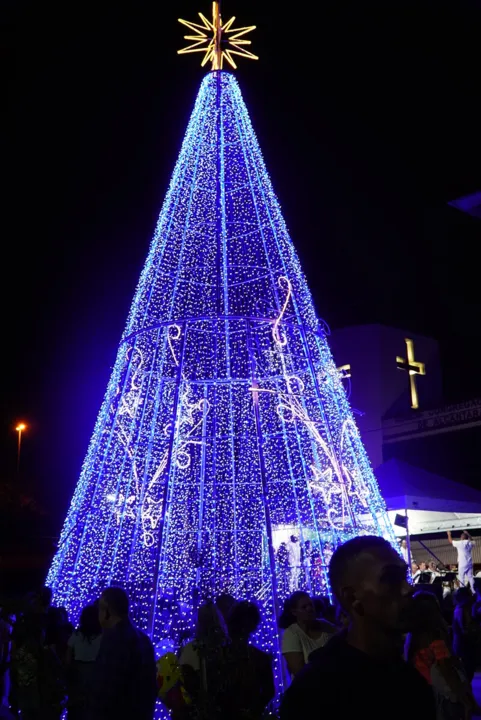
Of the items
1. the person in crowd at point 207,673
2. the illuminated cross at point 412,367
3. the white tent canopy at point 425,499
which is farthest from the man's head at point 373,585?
the illuminated cross at point 412,367

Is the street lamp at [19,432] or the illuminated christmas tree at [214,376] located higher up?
the street lamp at [19,432]

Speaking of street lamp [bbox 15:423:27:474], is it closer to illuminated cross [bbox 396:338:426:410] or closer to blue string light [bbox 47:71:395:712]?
illuminated cross [bbox 396:338:426:410]

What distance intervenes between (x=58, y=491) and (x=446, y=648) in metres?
26.1

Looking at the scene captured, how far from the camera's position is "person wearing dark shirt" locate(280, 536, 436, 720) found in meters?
1.78

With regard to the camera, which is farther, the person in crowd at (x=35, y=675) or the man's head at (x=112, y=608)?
the person in crowd at (x=35, y=675)

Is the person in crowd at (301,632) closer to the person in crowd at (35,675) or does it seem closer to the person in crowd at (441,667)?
the person in crowd at (441,667)

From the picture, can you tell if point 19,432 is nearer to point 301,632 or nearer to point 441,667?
point 301,632

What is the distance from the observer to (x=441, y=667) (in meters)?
3.90

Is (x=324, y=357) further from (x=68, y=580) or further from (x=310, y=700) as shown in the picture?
(x=310, y=700)

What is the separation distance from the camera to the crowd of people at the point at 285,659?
1817 millimetres

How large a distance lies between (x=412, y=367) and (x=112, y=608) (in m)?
21.1

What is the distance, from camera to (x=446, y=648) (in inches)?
160

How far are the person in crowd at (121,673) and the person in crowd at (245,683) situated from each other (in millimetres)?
460


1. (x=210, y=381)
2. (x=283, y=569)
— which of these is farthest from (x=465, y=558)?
(x=210, y=381)
